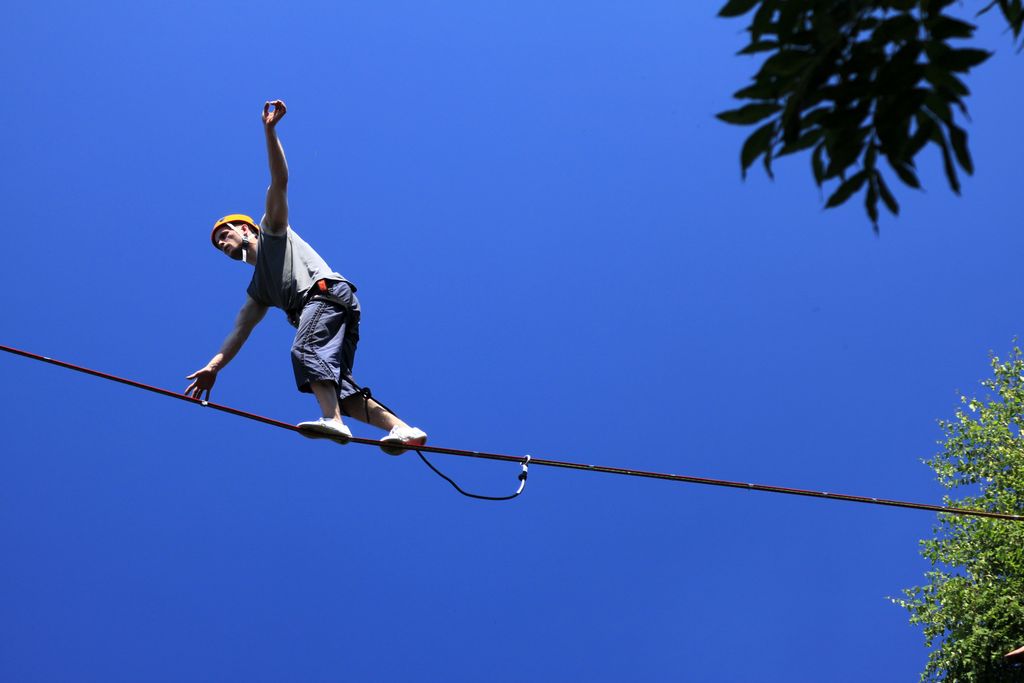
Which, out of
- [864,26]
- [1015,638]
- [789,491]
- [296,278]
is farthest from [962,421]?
[864,26]

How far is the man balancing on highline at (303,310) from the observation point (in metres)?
5.15

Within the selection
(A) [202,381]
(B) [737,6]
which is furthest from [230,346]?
(B) [737,6]

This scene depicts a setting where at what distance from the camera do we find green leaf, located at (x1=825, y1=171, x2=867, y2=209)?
205 cm

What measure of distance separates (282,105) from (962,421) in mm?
11941

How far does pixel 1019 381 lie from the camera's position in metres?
14.5

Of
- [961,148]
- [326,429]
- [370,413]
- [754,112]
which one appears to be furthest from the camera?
[370,413]

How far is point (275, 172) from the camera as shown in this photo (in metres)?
5.15

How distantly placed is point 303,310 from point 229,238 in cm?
61

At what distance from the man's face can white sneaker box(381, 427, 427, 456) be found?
1282 mm

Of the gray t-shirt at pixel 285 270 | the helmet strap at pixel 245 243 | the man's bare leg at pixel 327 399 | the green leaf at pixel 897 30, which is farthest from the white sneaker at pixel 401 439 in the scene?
the green leaf at pixel 897 30

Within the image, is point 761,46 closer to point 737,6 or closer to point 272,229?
point 737,6

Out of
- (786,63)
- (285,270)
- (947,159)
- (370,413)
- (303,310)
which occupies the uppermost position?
(285,270)

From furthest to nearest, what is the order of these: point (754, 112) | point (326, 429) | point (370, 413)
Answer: point (370, 413) < point (326, 429) < point (754, 112)

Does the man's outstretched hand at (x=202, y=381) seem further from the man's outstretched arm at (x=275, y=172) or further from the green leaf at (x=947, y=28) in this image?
the green leaf at (x=947, y=28)
